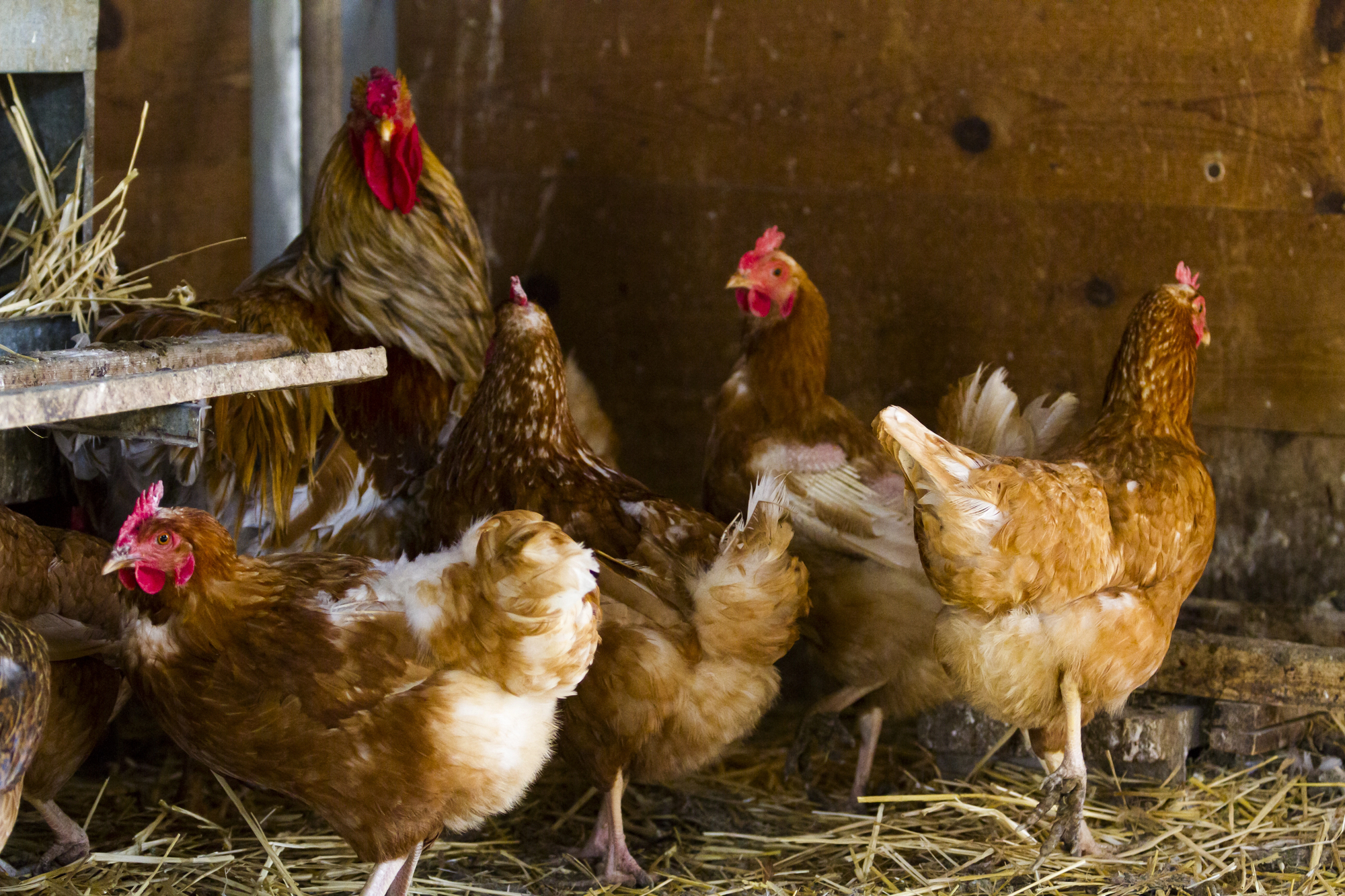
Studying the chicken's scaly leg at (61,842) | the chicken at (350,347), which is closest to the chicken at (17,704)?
the chicken's scaly leg at (61,842)

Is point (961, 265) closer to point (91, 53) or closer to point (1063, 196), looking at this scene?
point (1063, 196)

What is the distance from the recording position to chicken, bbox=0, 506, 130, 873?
8.68 feet

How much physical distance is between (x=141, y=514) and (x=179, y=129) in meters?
1.88

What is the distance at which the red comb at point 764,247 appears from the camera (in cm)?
333

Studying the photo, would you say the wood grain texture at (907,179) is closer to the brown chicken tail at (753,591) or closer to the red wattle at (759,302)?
the red wattle at (759,302)

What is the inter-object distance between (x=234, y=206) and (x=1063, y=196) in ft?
7.77

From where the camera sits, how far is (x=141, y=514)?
2320 mm

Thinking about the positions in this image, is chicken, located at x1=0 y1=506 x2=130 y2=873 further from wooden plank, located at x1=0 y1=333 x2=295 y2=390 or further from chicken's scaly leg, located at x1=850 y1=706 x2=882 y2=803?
chicken's scaly leg, located at x1=850 y1=706 x2=882 y2=803

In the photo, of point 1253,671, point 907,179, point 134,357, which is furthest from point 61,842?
point 1253,671

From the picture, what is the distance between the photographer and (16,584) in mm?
2639

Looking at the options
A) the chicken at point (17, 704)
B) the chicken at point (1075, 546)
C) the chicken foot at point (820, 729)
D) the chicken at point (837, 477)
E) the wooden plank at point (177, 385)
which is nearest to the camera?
the wooden plank at point (177, 385)

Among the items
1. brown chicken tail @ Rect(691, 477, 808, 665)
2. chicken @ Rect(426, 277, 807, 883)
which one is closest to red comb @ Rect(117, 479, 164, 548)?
chicken @ Rect(426, 277, 807, 883)

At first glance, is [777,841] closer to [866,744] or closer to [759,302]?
[866,744]

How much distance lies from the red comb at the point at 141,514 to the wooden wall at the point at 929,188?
6.16 ft
